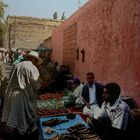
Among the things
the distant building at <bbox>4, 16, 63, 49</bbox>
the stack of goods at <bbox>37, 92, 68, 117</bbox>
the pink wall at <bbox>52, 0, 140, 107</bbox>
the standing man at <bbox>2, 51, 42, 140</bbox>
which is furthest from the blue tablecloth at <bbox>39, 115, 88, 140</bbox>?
the distant building at <bbox>4, 16, 63, 49</bbox>

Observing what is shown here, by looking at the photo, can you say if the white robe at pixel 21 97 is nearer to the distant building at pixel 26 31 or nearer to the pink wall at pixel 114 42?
the pink wall at pixel 114 42

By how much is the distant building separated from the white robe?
1994 centimetres

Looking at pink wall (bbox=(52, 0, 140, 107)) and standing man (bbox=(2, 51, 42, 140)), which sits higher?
pink wall (bbox=(52, 0, 140, 107))

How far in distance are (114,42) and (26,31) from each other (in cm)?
1965

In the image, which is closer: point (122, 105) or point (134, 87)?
point (122, 105)

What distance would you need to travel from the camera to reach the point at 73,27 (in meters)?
11.5

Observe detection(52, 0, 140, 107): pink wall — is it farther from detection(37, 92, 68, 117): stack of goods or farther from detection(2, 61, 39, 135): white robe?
detection(2, 61, 39, 135): white robe

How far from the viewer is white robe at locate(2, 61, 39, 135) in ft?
15.5

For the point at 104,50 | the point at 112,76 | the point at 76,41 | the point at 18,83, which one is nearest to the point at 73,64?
the point at 76,41

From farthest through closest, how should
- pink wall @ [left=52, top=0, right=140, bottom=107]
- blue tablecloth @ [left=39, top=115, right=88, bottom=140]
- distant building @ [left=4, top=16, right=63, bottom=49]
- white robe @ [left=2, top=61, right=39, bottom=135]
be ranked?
distant building @ [left=4, top=16, right=63, bottom=49], pink wall @ [left=52, top=0, right=140, bottom=107], white robe @ [left=2, top=61, right=39, bottom=135], blue tablecloth @ [left=39, top=115, right=88, bottom=140]

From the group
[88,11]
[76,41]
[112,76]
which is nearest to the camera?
[112,76]

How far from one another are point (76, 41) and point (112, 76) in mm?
4701

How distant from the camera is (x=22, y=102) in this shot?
4.82 m

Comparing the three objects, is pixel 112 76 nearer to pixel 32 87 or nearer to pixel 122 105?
pixel 32 87
